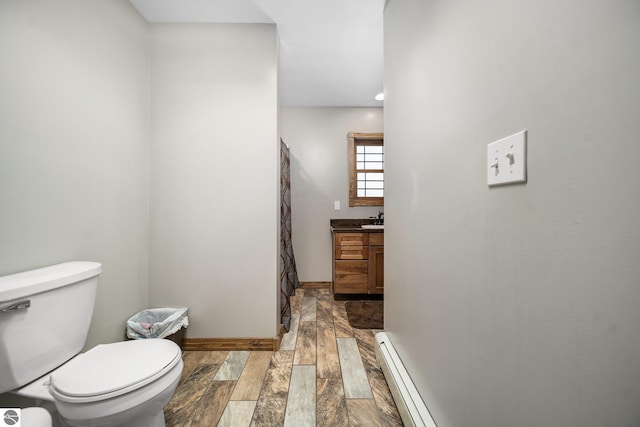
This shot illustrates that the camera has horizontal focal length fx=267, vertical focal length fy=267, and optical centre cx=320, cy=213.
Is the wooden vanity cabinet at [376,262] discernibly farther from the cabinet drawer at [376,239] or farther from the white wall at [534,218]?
the white wall at [534,218]

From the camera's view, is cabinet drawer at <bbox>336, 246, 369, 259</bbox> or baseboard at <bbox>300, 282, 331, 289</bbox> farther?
baseboard at <bbox>300, 282, 331, 289</bbox>

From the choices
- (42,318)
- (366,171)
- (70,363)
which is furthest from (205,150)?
(366,171)

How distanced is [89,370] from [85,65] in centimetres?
153

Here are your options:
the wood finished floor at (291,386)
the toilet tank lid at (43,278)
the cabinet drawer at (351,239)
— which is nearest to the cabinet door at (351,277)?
the cabinet drawer at (351,239)

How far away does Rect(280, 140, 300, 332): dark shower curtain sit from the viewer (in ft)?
7.88

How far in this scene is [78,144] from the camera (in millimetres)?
1420

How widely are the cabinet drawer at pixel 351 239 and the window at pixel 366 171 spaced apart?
631 millimetres

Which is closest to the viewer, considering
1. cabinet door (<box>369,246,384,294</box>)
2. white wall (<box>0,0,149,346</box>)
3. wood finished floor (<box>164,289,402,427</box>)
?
white wall (<box>0,0,149,346</box>)

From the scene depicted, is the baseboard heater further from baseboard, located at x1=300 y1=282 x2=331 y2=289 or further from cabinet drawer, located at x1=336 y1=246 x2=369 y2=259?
baseboard, located at x1=300 y1=282 x2=331 y2=289

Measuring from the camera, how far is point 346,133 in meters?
3.63

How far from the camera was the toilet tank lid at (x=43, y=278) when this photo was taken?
98cm

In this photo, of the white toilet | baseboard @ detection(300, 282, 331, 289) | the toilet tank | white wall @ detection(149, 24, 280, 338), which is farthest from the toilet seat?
baseboard @ detection(300, 282, 331, 289)

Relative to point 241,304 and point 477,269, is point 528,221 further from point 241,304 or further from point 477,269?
point 241,304

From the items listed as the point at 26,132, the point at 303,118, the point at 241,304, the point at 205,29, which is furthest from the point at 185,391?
the point at 303,118
